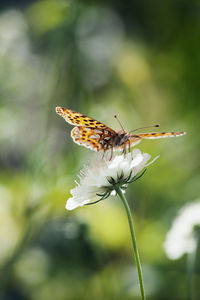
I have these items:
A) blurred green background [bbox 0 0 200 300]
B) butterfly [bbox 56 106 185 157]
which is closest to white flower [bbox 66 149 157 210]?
butterfly [bbox 56 106 185 157]

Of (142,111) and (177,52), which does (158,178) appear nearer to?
(142,111)

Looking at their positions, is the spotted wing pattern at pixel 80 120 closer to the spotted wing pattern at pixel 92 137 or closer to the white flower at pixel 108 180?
the spotted wing pattern at pixel 92 137

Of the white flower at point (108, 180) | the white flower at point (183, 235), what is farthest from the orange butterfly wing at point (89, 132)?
the white flower at point (183, 235)

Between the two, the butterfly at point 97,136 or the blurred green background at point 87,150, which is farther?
the blurred green background at point 87,150

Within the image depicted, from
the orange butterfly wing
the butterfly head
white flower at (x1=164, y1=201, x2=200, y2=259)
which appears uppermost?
the orange butterfly wing

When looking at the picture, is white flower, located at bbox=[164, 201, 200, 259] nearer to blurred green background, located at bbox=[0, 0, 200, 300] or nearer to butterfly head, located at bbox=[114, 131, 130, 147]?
butterfly head, located at bbox=[114, 131, 130, 147]

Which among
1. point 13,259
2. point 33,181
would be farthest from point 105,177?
point 13,259
